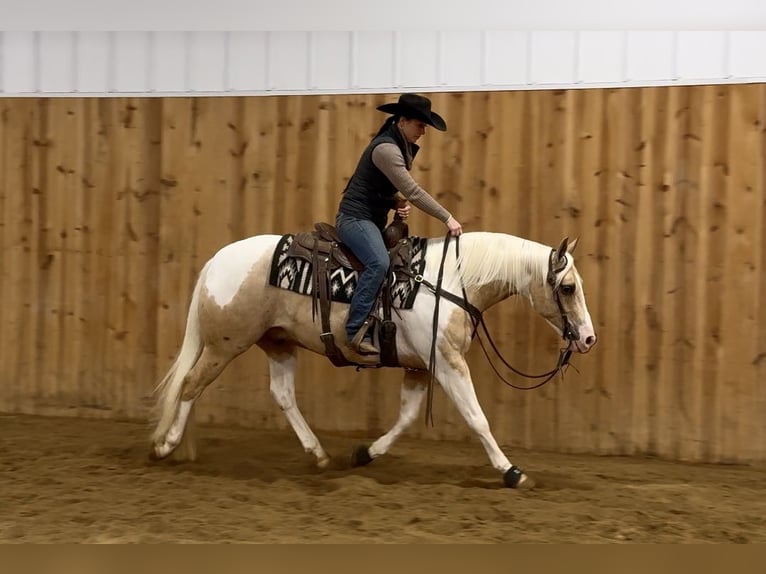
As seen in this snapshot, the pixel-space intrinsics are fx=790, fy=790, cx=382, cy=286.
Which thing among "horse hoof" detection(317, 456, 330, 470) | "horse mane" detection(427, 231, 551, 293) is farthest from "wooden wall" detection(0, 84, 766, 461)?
"horse mane" detection(427, 231, 551, 293)

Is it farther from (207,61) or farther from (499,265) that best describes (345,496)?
(207,61)

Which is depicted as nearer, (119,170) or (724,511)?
(724,511)

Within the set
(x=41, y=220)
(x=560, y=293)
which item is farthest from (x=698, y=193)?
(x=41, y=220)

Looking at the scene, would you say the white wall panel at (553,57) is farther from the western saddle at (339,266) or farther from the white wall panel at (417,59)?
the western saddle at (339,266)

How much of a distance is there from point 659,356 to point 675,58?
1941 millimetres

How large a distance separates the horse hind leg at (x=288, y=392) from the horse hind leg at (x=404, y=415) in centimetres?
22

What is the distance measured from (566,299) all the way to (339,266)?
4.17 ft

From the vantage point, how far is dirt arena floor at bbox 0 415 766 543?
348 centimetres

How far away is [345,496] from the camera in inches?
159

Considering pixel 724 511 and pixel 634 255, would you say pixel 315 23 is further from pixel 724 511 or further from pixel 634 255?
pixel 724 511

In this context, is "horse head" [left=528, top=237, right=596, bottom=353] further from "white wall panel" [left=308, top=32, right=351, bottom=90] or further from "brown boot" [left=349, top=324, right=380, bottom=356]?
"white wall panel" [left=308, top=32, right=351, bottom=90]

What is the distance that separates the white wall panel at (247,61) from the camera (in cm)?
566

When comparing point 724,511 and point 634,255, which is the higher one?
point 634,255

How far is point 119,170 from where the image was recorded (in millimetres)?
5926
